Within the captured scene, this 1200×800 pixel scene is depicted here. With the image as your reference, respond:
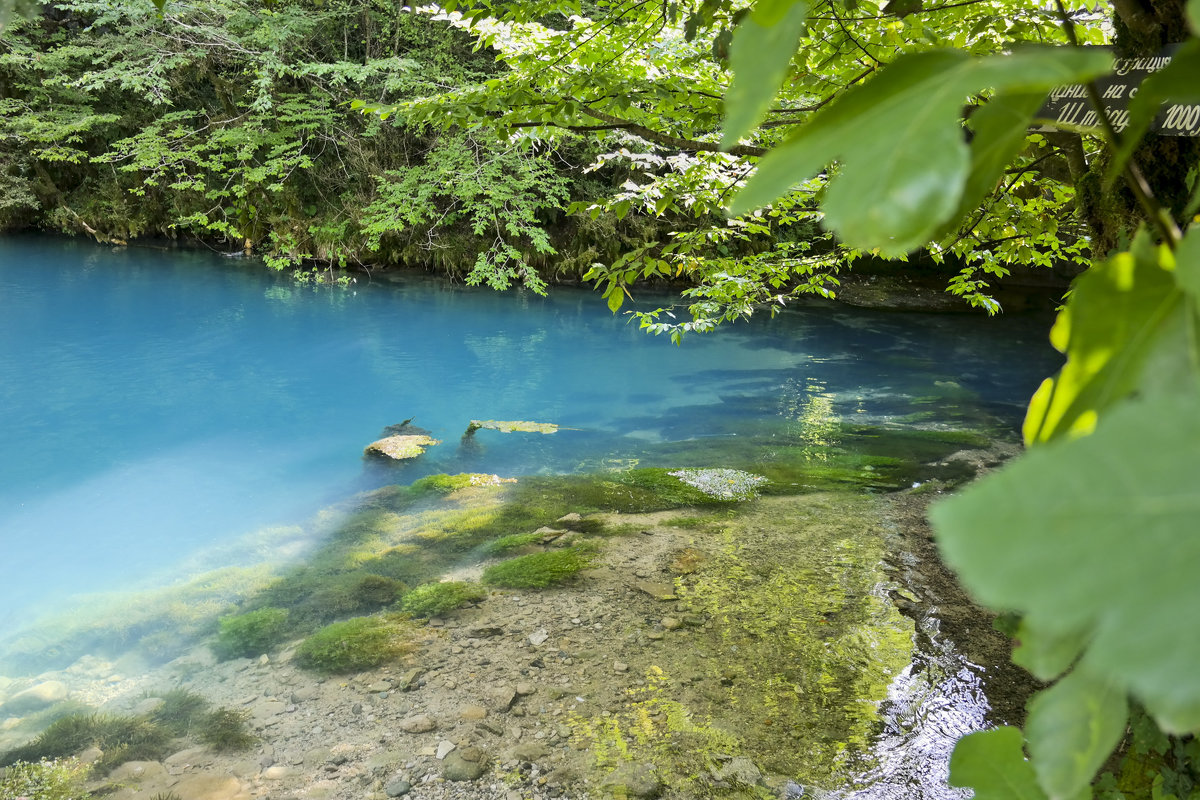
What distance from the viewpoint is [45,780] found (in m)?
2.53

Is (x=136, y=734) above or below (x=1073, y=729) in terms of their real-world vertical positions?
below

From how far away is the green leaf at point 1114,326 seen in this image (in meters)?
0.25

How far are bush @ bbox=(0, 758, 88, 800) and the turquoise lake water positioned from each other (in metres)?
1.69

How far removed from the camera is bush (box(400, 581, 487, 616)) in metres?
3.51

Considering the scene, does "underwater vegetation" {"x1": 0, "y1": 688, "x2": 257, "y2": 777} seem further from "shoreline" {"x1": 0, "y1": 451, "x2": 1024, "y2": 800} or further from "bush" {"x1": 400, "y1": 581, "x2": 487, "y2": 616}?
"bush" {"x1": 400, "y1": 581, "x2": 487, "y2": 616}

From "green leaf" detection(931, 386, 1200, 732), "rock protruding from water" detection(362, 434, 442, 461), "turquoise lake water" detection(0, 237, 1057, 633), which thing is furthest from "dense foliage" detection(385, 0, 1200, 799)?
"rock protruding from water" detection(362, 434, 442, 461)

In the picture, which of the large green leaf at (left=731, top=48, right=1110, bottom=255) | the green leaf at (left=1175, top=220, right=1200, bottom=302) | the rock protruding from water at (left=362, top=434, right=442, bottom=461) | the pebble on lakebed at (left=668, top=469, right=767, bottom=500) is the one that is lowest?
the rock protruding from water at (left=362, top=434, right=442, bottom=461)

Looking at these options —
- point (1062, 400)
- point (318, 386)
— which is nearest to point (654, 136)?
point (1062, 400)

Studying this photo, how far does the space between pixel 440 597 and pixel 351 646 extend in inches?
19.8

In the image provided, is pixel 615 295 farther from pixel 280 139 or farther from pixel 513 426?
pixel 280 139

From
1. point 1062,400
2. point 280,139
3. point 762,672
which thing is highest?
point 280,139

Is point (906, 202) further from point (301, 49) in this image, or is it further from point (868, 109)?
point (301, 49)

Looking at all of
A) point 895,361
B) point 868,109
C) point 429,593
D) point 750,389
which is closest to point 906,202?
point 868,109

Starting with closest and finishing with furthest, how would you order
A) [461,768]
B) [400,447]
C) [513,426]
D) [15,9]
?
[15,9] → [461,768] → [400,447] → [513,426]
